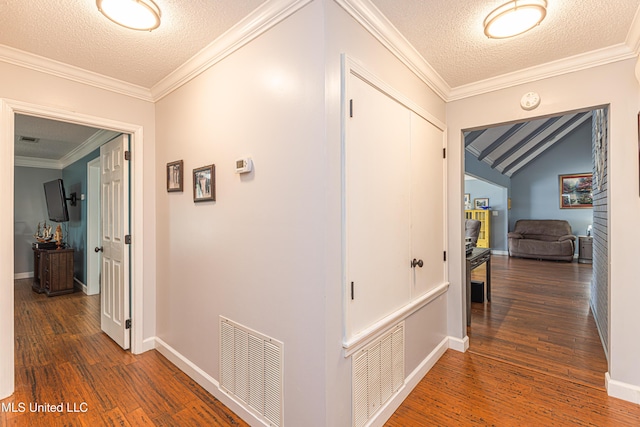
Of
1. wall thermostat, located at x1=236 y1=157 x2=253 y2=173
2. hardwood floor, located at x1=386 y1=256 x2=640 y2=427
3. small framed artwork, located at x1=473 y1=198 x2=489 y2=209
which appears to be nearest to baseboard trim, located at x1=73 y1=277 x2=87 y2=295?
wall thermostat, located at x1=236 y1=157 x2=253 y2=173

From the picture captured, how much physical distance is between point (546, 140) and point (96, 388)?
10.3 meters

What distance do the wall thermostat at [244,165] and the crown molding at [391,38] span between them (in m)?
0.97

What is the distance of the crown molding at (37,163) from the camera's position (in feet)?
19.3

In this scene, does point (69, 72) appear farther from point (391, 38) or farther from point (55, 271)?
point (55, 271)

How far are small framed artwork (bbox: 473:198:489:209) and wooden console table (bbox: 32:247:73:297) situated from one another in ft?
34.3

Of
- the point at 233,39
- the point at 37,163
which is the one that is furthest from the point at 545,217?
the point at 37,163

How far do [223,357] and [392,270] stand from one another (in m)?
1.28

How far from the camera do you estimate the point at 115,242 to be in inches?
116

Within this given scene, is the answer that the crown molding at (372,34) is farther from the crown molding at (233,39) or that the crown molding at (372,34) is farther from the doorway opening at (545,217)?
the doorway opening at (545,217)

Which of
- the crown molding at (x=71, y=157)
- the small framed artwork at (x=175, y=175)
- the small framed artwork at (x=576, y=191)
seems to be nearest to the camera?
the small framed artwork at (x=175, y=175)

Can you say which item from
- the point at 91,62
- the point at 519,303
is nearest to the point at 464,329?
the point at 519,303

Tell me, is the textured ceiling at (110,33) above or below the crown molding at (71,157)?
above

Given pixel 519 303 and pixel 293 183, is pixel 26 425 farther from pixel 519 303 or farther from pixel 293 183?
pixel 519 303

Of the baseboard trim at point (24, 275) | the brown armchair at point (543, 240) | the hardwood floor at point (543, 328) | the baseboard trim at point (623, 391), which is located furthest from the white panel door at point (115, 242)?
the brown armchair at point (543, 240)
